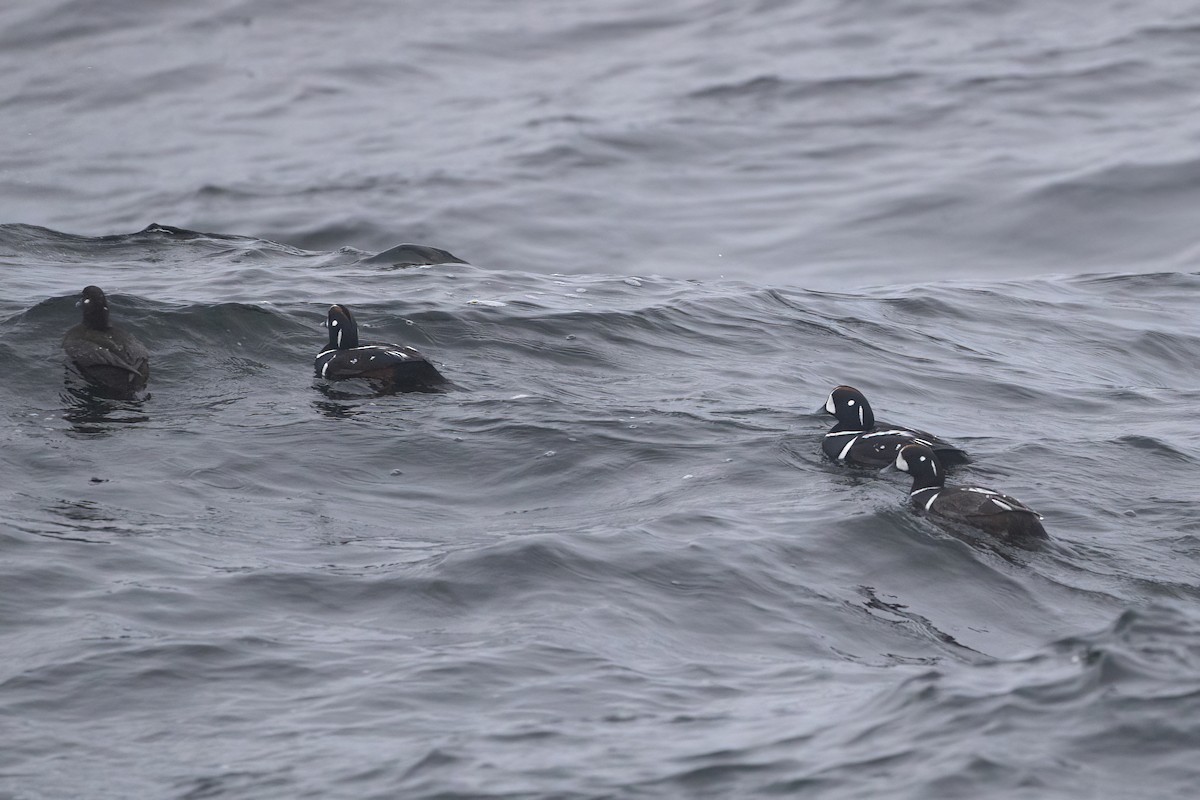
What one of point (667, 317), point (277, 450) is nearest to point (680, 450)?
point (277, 450)

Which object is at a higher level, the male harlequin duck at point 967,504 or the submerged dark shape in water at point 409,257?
the submerged dark shape in water at point 409,257

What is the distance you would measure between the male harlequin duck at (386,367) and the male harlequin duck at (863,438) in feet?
10.7

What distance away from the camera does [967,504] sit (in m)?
10.9

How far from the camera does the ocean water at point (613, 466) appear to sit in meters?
7.50

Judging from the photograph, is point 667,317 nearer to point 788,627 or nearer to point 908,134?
point 788,627

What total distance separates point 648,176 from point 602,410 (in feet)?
46.5

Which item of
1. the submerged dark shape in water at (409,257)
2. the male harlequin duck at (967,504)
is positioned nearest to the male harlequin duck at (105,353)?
the submerged dark shape in water at (409,257)

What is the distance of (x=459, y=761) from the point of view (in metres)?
7.27

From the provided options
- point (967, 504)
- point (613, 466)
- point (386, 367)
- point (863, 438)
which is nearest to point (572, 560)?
point (613, 466)

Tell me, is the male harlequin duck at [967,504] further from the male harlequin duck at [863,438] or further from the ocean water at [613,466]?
the male harlequin duck at [863,438]

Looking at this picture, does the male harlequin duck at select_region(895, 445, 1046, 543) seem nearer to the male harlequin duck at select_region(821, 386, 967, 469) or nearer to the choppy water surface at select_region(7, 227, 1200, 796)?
the choppy water surface at select_region(7, 227, 1200, 796)

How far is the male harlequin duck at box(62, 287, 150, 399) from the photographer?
42.0 ft

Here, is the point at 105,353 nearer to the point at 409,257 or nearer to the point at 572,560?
the point at 572,560

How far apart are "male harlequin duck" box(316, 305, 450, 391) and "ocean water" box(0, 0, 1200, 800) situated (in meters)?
0.20
